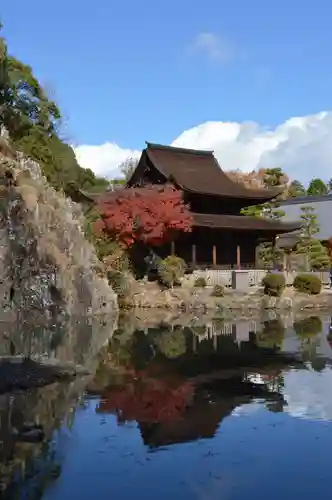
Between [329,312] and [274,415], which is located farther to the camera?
[329,312]

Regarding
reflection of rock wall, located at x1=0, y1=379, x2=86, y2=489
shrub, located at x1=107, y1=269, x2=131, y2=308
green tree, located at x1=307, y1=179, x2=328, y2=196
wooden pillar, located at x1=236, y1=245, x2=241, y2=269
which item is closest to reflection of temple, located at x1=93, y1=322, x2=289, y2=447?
reflection of rock wall, located at x1=0, y1=379, x2=86, y2=489

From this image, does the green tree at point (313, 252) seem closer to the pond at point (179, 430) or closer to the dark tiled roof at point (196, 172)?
the dark tiled roof at point (196, 172)

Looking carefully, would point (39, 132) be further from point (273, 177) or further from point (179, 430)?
point (273, 177)

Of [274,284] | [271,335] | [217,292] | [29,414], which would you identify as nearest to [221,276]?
[217,292]

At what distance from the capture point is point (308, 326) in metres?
28.4

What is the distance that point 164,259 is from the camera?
37594 millimetres

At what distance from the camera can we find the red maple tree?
36156mm

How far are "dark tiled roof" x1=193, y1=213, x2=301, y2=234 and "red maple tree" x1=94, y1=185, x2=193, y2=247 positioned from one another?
2546 mm

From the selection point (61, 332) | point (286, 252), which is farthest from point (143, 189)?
point (286, 252)

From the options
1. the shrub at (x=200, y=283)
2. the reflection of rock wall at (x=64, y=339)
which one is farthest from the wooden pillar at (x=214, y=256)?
the reflection of rock wall at (x=64, y=339)

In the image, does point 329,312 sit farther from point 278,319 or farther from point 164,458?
point 164,458

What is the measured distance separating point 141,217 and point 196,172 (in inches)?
467

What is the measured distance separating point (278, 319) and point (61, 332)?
12.0 m

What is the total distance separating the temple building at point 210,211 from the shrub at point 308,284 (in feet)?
15.1
